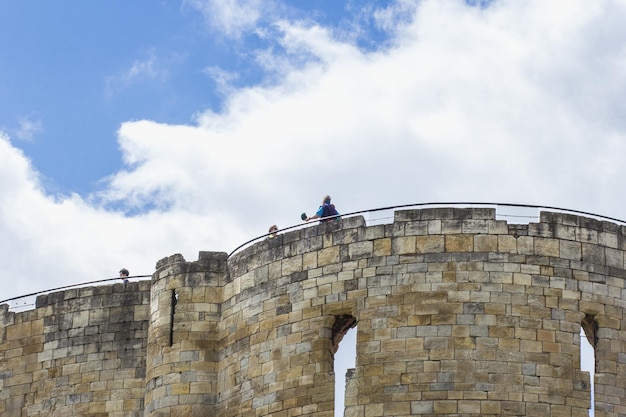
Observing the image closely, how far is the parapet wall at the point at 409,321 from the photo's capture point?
95.9 ft

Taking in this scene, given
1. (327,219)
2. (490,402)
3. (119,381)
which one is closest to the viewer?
(490,402)

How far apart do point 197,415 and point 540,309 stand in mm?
6506

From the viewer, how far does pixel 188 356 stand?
32500mm

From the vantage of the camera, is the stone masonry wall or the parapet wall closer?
the parapet wall

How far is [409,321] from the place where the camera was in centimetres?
2964

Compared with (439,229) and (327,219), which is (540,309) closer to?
(439,229)

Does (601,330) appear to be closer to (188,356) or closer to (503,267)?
(503,267)

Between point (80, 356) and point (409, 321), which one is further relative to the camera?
point (80, 356)

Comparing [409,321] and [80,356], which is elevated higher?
[80,356]

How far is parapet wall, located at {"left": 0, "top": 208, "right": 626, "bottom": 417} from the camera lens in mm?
29219

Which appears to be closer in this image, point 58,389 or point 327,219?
point 327,219

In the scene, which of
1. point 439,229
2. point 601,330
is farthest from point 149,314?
point 601,330

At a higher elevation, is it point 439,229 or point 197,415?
point 439,229

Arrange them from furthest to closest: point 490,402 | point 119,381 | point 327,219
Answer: point 119,381, point 327,219, point 490,402
